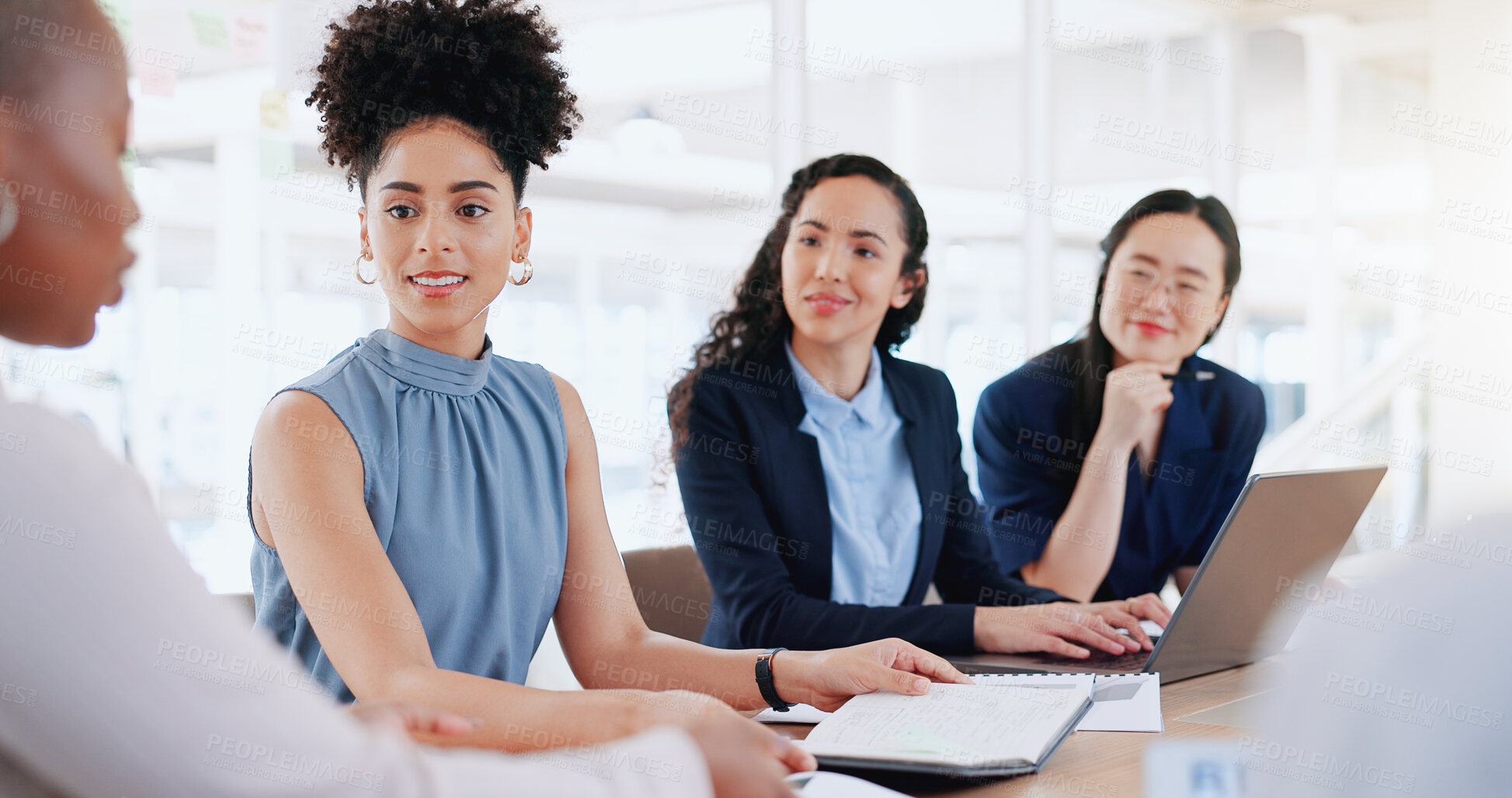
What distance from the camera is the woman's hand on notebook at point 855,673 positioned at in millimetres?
1099

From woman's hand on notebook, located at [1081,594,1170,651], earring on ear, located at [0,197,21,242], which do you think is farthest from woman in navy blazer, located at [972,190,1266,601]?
earring on ear, located at [0,197,21,242]

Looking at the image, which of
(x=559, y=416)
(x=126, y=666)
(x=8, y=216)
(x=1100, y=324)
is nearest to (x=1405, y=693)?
(x=126, y=666)

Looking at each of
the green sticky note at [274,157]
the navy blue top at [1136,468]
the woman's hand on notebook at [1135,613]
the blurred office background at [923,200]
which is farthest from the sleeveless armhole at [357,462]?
the green sticky note at [274,157]

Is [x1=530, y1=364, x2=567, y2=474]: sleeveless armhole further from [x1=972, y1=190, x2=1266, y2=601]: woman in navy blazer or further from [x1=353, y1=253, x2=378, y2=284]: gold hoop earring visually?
[x1=972, y1=190, x2=1266, y2=601]: woman in navy blazer

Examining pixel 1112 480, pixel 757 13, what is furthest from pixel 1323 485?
pixel 757 13

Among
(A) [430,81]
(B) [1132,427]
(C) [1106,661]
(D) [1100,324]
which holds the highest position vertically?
(A) [430,81]

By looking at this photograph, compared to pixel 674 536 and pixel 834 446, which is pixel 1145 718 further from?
pixel 674 536

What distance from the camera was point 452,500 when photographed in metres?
1.25

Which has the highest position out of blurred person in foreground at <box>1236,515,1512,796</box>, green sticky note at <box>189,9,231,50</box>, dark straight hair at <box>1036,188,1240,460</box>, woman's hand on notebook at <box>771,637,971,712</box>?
green sticky note at <box>189,9,231,50</box>

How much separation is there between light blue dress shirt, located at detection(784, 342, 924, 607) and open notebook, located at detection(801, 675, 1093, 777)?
72 centimetres

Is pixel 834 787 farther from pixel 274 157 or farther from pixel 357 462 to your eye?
pixel 274 157

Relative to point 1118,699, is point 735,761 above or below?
above

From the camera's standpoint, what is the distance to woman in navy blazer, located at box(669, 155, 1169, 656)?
5.59 ft

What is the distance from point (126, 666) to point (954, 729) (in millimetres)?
673
